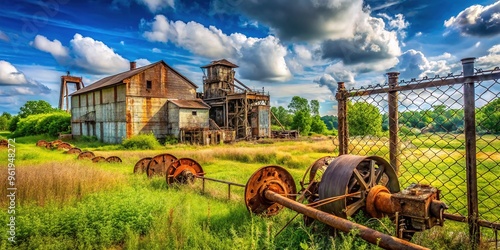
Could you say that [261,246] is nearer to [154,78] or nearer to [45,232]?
[45,232]

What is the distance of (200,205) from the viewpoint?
726cm

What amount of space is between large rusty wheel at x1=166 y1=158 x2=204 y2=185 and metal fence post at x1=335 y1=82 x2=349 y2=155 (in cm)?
559

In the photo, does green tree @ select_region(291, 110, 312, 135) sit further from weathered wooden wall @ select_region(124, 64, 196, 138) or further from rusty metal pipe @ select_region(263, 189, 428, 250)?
rusty metal pipe @ select_region(263, 189, 428, 250)

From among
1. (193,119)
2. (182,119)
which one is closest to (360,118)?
(193,119)

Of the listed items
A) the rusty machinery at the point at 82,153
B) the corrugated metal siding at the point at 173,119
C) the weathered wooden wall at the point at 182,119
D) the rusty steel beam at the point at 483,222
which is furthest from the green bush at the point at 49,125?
the rusty steel beam at the point at 483,222

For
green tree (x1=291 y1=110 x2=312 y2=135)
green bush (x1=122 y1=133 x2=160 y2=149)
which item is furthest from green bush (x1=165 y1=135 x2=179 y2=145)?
green tree (x1=291 y1=110 x2=312 y2=135)

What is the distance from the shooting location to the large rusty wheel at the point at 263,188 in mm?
5312

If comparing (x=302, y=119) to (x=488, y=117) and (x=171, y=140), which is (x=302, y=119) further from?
(x=488, y=117)

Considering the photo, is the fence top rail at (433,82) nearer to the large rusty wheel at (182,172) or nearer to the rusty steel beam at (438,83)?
the rusty steel beam at (438,83)

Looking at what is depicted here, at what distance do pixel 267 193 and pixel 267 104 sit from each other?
3686 centimetres

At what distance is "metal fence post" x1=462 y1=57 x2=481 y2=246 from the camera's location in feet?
11.1

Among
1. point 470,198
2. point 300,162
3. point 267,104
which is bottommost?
point 300,162

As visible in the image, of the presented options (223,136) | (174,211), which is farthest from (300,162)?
(223,136)

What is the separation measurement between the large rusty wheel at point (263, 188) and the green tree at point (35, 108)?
93.9 metres
